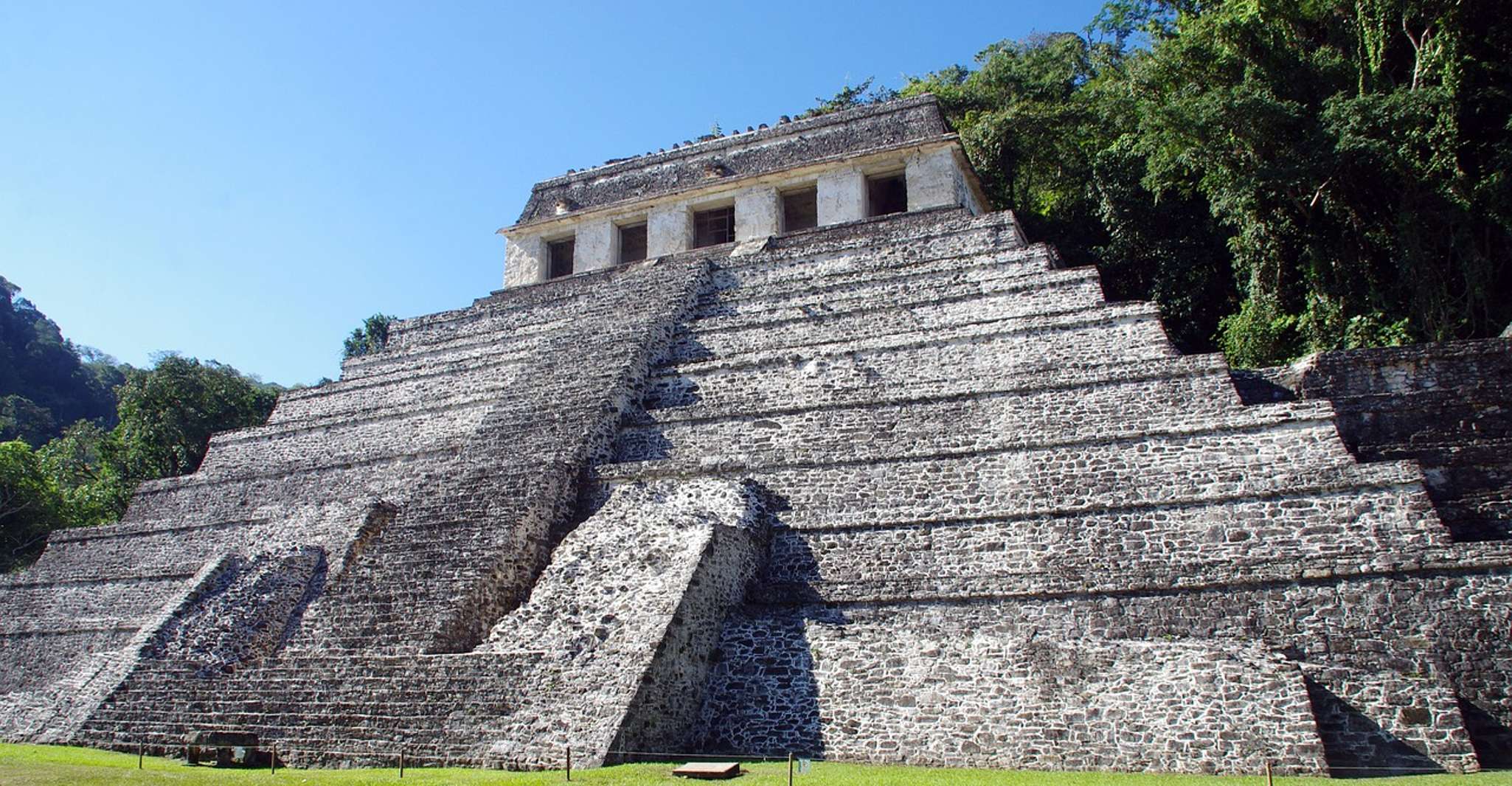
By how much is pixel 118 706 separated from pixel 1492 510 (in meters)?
12.2

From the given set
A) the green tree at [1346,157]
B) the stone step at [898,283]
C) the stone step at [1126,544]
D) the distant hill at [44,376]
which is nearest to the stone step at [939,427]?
the stone step at [1126,544]

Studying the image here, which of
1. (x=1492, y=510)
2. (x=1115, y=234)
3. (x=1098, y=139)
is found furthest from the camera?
(x=1098, y=139)

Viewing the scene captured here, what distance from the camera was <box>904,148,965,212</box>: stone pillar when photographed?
17344 mm

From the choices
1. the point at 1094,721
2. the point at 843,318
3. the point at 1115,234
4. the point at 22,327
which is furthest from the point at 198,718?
the point at 22,327

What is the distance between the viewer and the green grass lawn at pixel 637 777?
612 cm

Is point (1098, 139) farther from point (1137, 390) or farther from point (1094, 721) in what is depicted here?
point (1094, 721)

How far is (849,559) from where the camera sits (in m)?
9.30

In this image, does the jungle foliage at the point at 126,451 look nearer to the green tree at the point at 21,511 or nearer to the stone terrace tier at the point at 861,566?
the green tree at the point at 21,511

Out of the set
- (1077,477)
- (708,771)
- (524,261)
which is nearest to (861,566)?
(1077,477)

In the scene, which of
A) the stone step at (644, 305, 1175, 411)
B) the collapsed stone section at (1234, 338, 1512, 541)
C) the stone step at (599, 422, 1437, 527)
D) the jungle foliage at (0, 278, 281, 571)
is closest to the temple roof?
the stone step at (644, 305, 1175, 411)

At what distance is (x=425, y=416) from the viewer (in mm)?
14234

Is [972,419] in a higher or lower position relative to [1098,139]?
lower

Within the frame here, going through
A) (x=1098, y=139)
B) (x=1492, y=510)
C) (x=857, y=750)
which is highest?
(x=1098, y=139)

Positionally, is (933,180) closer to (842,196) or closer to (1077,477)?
(842,196)
